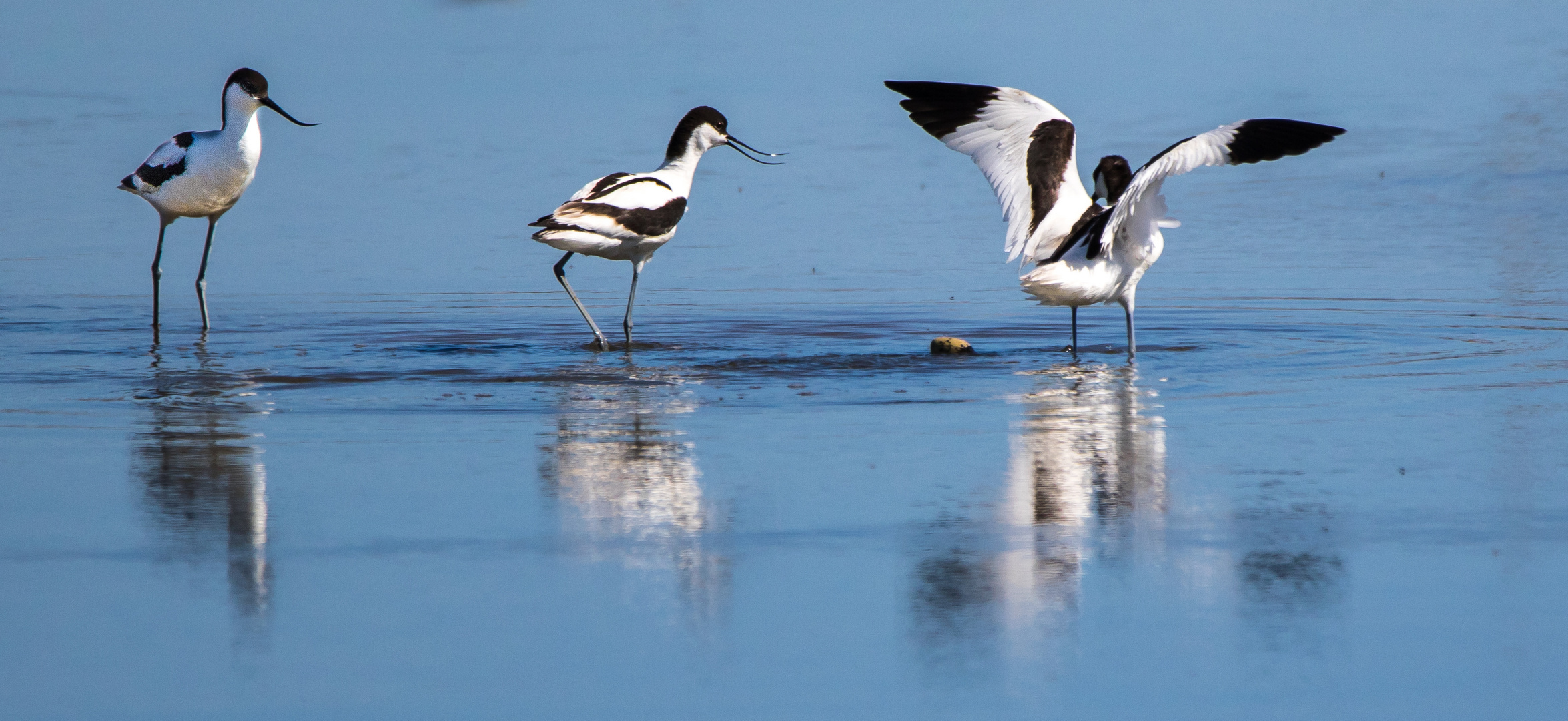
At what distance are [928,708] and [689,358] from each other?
5.58 m

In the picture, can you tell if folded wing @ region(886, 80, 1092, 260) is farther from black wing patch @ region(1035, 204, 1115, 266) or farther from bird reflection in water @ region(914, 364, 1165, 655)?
bird reflection in water @ region(914, 364, 1165, 655)

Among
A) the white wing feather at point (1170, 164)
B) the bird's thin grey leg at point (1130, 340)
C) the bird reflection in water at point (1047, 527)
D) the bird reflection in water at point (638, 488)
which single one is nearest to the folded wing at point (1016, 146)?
the bird's thin grey leg at point (1130, 340)

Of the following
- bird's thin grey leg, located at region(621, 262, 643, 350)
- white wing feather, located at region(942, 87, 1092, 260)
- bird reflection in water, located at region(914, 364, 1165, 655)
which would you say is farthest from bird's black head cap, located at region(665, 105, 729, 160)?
bird reflection in water, located at region(914, 364, 1165, 655)

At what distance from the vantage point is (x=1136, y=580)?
439 cm

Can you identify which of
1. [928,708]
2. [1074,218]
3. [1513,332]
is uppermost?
[1074,218]

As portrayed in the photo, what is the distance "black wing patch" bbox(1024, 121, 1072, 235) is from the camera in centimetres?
968

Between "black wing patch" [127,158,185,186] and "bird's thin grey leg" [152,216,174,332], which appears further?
"black wing patch" [127,158,185,186]

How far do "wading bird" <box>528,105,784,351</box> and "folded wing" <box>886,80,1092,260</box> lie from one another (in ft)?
4.75

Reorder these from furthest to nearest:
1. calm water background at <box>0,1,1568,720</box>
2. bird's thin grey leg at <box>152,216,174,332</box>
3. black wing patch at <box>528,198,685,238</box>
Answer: bird's thin grey leg at <box>152,216,174,332</box> → black wing patch at <box>528,198,685,238</box> → calm water background at <box>0,1,1568,720</box>

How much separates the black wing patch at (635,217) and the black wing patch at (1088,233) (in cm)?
230

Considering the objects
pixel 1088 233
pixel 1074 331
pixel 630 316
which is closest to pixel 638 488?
pixel 1088 233

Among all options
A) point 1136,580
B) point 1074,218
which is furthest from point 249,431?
point 1074,218

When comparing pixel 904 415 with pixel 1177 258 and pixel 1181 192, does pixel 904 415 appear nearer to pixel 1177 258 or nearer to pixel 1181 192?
pixel 1177 258

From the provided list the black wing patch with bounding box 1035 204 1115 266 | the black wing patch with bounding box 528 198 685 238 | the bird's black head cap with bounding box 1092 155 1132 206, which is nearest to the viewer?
the black wing patch with bounding box 1035 204 1115 266
